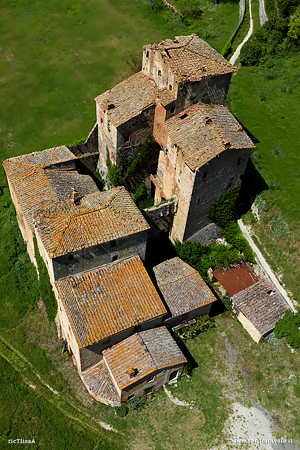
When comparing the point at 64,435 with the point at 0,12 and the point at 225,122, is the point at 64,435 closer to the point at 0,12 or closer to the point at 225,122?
the point at 225,122

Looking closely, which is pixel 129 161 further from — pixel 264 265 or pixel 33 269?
pixel 264 265

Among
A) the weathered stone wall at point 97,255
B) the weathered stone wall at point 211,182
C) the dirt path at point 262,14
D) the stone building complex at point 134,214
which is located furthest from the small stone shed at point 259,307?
the dirt path at point 262,14

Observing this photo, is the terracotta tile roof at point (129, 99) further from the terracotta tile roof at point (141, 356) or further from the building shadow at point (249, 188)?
the terracotta tile roof at point (141, 356)

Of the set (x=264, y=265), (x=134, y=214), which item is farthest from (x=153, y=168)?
(x=264, y=265)

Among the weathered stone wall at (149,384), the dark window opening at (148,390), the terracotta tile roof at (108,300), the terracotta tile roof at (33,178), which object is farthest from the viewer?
the terracotta tile roof at (33,178)

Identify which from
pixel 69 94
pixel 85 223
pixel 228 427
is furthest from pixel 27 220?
pixel 69 94

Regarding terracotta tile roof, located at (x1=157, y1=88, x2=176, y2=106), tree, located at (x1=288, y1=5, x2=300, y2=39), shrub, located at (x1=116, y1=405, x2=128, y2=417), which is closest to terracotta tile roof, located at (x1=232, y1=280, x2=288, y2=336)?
shrub, located at (x1=116, y1=405, x2=128, y2=417)
